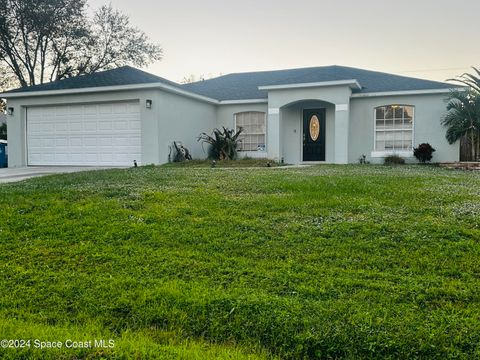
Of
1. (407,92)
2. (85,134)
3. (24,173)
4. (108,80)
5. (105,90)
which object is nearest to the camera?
(24,173)

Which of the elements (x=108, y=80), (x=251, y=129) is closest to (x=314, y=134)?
(x=251, y=129)

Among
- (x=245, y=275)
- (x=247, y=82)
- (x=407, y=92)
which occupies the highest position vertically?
(x=247, y=82)

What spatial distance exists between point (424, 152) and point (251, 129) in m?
6.74

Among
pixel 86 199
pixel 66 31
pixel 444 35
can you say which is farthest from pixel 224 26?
pixel 86 199

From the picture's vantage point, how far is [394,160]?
1535 centimetres

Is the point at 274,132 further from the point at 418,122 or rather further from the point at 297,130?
the point at 418,122

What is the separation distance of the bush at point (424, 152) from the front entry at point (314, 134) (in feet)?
11.7

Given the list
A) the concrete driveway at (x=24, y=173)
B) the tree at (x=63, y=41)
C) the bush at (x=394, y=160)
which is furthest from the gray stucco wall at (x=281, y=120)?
the tree at (x=63, y=41)

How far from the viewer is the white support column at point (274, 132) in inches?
632

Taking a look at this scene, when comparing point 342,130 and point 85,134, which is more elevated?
point 342,130

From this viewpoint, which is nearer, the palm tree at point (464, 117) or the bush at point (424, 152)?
the palm tree at point (464, 117)

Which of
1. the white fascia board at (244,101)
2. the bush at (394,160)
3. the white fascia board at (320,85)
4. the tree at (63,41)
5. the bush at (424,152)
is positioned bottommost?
the bush at (394,160)

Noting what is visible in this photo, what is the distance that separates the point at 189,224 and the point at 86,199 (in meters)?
2.05

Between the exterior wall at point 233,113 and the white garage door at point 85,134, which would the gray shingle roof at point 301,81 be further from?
the white garage door at point 85,134
